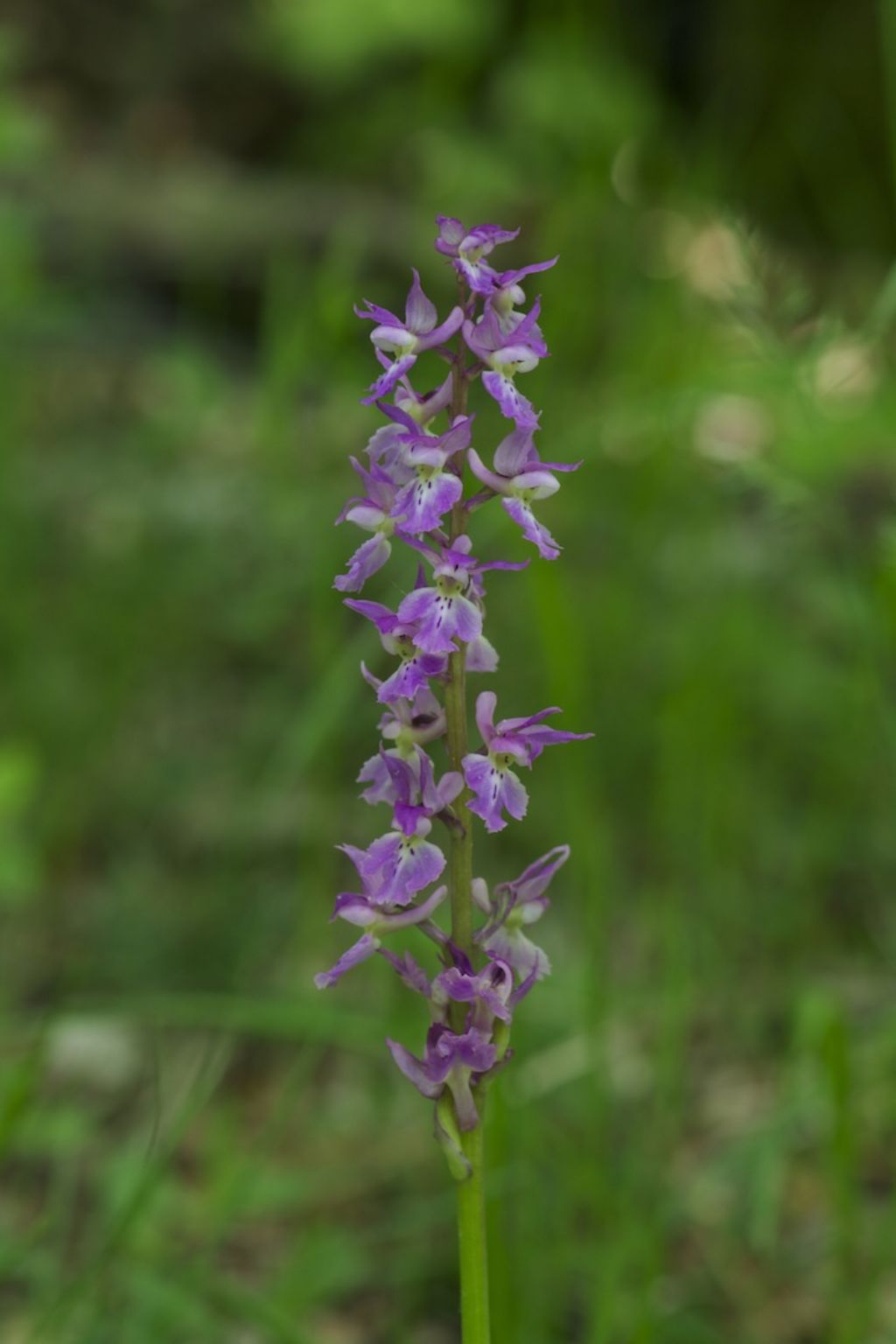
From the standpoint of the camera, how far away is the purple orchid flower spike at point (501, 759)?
119cm

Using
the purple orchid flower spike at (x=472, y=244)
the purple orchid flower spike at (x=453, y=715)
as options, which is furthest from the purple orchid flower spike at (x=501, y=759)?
the purple orchid flower spike at (x=472, y=244)

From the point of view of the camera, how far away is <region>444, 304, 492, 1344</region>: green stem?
121 centimetres

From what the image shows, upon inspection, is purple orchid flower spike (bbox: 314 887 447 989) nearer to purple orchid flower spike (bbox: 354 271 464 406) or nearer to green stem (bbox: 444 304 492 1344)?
green stem (bbox: 444 304 492 1344)

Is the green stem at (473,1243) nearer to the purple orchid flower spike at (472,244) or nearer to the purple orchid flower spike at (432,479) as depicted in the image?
the purple orchid flower spike at (432,479)

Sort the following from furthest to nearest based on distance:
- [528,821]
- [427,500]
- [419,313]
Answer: [528,821]
[419,313]
[427,500]

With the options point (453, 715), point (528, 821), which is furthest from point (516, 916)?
point (528, 821)

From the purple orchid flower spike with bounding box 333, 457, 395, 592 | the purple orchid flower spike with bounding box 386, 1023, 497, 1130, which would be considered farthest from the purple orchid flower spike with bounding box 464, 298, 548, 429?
the purple orchid flower spike with bounding box 386, 1023, 497, 1130

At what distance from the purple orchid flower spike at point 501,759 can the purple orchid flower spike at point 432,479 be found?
6.7 inches

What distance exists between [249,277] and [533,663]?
5181mm

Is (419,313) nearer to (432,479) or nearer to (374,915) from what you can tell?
(432,479)

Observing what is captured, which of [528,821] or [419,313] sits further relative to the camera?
[528,821]

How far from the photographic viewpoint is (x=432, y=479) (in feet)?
3.93

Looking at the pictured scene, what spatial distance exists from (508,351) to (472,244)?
9cm

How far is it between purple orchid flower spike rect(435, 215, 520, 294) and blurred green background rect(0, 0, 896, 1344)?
2.42 feet
